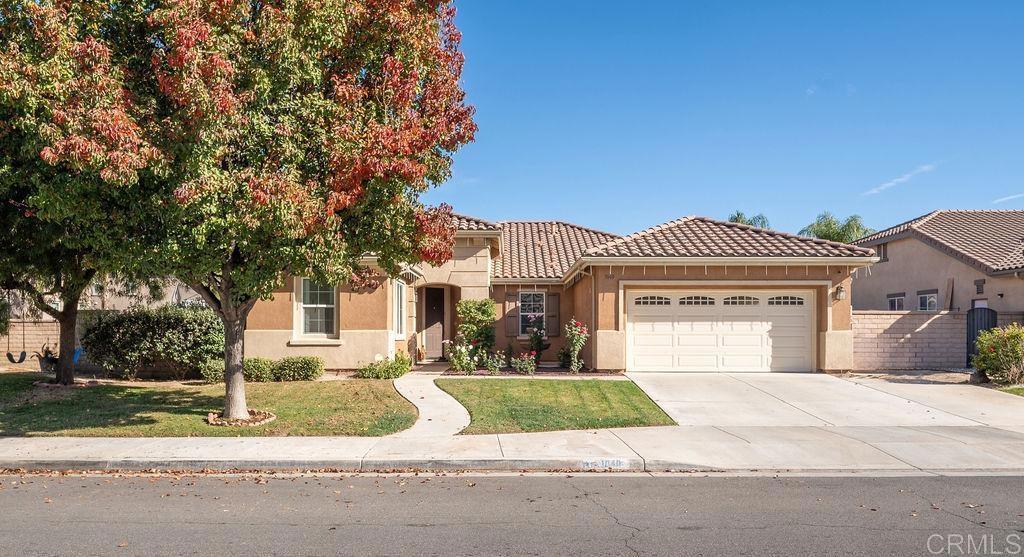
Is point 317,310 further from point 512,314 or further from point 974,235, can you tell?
point 974,235

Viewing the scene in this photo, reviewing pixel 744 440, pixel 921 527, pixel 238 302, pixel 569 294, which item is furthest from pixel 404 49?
pixel 569 294

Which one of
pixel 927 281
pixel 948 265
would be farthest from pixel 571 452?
pixel 927 281

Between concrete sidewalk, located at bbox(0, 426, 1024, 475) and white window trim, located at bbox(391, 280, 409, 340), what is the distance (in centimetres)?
794

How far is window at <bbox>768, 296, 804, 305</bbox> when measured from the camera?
55.7 ft

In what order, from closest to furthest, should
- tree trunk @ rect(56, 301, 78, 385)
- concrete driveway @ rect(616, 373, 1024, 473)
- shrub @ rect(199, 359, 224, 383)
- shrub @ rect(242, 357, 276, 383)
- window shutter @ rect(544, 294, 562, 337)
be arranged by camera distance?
concrete driveway @ rect(616, 373, 1024, 473), tree trunk @ rect(56, 301, 78, 385), shrub @ rect(199, 359, 224, 383), shrub @ rect(242, 357, 276, 383), window shutter @ rect(544, 294, 562, 337)

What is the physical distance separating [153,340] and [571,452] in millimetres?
12145

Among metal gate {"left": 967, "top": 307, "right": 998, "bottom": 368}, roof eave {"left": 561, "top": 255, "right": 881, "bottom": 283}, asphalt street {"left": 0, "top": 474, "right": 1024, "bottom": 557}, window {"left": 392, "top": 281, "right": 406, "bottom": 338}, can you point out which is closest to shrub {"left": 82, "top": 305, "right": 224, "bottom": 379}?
window {"left": 392, "top": 281, "right": 406, "bottom": 338}

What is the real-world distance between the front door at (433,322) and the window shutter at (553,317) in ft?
12.3

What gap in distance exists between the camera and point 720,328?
1688cm

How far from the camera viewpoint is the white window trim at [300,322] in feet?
55.0

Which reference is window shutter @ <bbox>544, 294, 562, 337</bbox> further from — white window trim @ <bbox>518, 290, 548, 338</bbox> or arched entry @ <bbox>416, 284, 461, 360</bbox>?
arched entry @ <bbox>416, 284, 461, 360</bbox>

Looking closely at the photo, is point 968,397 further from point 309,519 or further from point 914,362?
point 309,519

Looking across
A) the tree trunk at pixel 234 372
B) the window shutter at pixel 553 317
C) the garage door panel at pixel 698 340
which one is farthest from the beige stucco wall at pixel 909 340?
the tree trunk at pixel 234 372

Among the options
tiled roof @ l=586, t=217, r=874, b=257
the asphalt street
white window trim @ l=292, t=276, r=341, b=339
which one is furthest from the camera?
white window trim @ l=292, t=276, r=341, b=339
